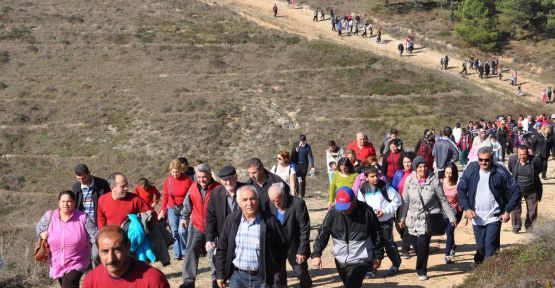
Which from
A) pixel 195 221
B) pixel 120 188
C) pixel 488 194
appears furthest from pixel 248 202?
pixel 488 194

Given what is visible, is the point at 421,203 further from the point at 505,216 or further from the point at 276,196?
the point at 276,196

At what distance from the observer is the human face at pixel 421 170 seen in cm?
845

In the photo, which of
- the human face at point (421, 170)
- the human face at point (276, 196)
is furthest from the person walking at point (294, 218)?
the human face at point (421, 170)

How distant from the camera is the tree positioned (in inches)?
1935

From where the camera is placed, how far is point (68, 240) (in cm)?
682

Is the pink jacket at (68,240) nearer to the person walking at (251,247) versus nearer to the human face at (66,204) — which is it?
the human face at (66,204)

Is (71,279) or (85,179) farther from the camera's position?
(85,179)

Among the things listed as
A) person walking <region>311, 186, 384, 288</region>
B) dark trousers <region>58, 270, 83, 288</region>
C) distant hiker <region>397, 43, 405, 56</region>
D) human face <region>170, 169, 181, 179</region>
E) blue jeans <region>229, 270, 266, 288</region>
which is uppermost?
distant hiker <region>397, 43, 405, 56</region>

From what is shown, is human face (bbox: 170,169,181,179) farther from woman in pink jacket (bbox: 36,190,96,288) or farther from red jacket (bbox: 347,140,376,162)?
red jacket (bbox: 347,140,376,162)

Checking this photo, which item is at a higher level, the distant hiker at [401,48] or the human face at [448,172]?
the distant hiker at [401,48]

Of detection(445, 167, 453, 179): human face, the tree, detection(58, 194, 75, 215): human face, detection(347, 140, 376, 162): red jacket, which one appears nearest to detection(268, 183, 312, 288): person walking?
detection(58, 194, 75, 215): human face

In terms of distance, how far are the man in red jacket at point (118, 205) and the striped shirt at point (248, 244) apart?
1910 millimetres

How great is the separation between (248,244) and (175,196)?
4.17 m

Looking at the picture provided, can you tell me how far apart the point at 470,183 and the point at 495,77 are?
39.3m
